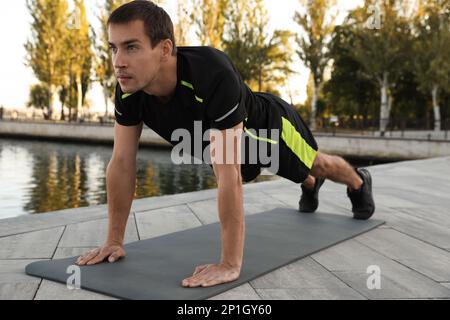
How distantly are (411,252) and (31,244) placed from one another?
2.22m

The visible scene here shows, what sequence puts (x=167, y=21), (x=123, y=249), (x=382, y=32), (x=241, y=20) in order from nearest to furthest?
1. (x=167, y=21)
2. (x=123, y=249)
3. (x=382, y=32)
4. (x=241, y=20)

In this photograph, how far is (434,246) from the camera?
9.75 ft

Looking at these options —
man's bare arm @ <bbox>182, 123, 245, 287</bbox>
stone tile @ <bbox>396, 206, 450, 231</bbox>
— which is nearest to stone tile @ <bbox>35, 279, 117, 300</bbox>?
man's bare arm @ <bbox>182, 123, 245, 287</bbox>

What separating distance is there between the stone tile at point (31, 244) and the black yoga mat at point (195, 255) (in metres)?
0.27

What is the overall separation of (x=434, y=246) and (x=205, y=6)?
27.1 m

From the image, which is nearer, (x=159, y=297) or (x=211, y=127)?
(x=159, y=297)

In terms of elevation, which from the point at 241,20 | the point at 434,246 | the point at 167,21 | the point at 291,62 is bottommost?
the point at 434,246

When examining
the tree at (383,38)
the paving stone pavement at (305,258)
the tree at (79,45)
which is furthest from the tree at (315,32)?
the paving stone pavement at (305,258)

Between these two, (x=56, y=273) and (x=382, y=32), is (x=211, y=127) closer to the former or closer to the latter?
(x=56, y=273)

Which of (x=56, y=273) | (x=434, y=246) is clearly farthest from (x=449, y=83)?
(x=56, y=273)

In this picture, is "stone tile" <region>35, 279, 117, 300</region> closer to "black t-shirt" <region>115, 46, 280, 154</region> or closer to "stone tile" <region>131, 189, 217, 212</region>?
"black t-shirt" <region>115, 46, 280, 154</region>

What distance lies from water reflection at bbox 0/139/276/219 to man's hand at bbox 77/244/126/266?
6175 millimetres

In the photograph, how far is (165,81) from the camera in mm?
2266

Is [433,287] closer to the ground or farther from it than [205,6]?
closer to the ground
